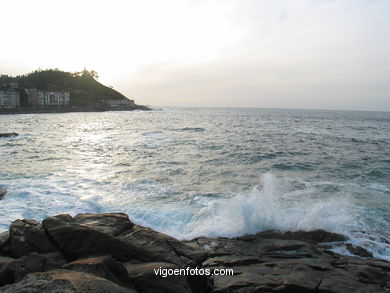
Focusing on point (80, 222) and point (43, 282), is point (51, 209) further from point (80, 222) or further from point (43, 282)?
point (43, 282)

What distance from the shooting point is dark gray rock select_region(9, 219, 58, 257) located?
20.8ft

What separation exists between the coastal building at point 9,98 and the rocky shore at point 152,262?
124162 mm

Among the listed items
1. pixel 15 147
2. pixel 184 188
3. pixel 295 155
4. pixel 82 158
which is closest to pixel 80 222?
pixel 184 188

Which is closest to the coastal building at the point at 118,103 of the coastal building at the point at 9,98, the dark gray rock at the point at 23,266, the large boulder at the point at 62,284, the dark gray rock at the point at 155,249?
the coastal building at the point at 9,98

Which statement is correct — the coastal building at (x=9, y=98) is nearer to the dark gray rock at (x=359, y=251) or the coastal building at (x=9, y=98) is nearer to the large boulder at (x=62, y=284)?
the large boulder at (x=62, y=284)

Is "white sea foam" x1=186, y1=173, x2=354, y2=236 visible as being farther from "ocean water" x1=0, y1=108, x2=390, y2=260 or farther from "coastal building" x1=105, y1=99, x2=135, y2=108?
"coastal building" x1=105, y1=99, x2=135, y2=108

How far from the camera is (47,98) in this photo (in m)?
129

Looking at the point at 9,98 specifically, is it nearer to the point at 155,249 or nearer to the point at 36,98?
the point at 36,98

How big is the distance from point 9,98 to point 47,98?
18707 mm

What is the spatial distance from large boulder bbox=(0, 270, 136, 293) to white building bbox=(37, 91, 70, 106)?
139718mm

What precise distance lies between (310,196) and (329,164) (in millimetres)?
9243

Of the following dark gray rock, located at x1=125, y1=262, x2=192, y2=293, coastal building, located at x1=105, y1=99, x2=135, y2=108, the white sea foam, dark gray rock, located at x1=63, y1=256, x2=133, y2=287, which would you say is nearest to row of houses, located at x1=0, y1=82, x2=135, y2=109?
coastal building, located at x1=105, y1=99, x2=135, y2=108

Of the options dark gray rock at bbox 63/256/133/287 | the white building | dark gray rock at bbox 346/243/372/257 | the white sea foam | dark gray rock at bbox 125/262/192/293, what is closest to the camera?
dark gray rock at bbox 63/256/133/287

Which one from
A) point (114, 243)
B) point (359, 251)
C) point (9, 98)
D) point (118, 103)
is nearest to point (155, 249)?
point (114, 243)
